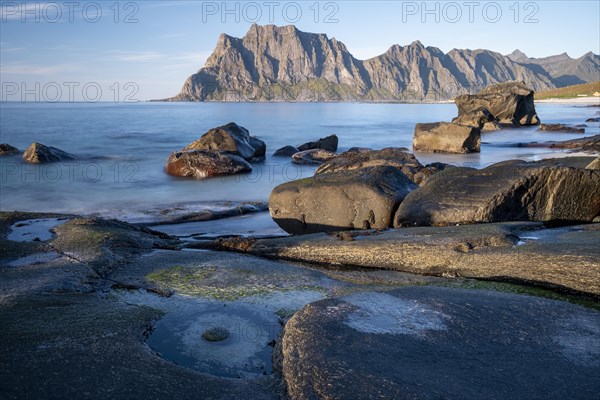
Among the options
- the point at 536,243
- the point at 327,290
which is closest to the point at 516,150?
the point at 536,243

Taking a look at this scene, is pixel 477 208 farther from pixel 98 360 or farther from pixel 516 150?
pixel 516 150

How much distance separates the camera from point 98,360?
3.48 meters

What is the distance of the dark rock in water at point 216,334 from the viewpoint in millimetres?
4230

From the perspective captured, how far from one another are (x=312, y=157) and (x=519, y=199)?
51.2 ft

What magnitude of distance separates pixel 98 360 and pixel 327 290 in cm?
252

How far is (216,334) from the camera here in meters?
4.30

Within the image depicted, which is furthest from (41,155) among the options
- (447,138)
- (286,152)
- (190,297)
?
(190,297)

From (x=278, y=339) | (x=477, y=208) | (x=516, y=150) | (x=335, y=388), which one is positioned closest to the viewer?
(x=335, y=388)

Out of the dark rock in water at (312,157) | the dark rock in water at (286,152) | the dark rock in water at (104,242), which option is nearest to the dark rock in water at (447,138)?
the dark rock in water at (312,157)

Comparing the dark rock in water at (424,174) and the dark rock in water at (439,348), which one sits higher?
the dark rock in water at (424,174)

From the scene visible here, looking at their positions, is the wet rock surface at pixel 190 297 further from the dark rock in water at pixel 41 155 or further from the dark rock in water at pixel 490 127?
the dark rock in water at pixel 490 127

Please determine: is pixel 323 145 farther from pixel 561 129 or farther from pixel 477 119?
pixel 561 129

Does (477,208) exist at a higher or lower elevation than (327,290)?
higher

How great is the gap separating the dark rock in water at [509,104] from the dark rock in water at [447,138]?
2266cm
